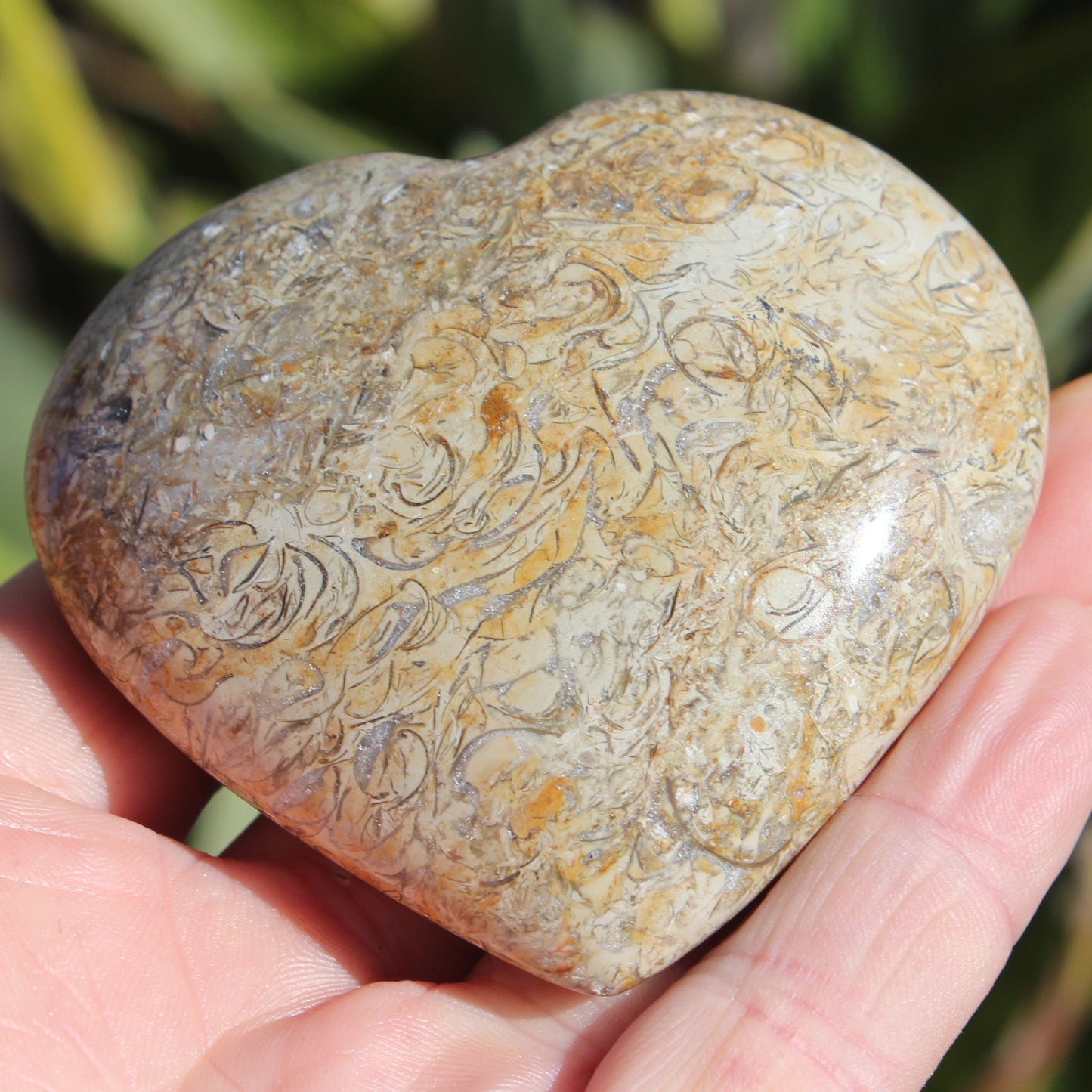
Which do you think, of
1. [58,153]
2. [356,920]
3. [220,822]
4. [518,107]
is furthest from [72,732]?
[58,153]

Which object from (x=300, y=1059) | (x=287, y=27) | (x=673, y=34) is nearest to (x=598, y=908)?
(x=300, y=1059)

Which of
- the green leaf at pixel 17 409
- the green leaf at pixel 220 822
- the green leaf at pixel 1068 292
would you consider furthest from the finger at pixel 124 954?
the green leaf at pixel 1068 292

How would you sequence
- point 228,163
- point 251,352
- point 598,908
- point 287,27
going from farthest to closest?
point 228,163 → point 287,27 → point 251,352 → point 598,908

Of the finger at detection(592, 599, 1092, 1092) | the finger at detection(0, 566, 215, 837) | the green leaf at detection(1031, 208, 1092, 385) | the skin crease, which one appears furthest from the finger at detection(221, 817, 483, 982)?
the green leaf at detection(1031, 208, 1092, 385)

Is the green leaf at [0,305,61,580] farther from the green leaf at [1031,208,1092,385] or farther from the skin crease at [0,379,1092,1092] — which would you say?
the green leaf at [1031,208,1092,385]

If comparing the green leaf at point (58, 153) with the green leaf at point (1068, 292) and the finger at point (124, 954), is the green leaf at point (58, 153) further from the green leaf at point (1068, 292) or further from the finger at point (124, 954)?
the green leaf at point (1068, 292)

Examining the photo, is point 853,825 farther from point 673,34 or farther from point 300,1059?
point 673,34
